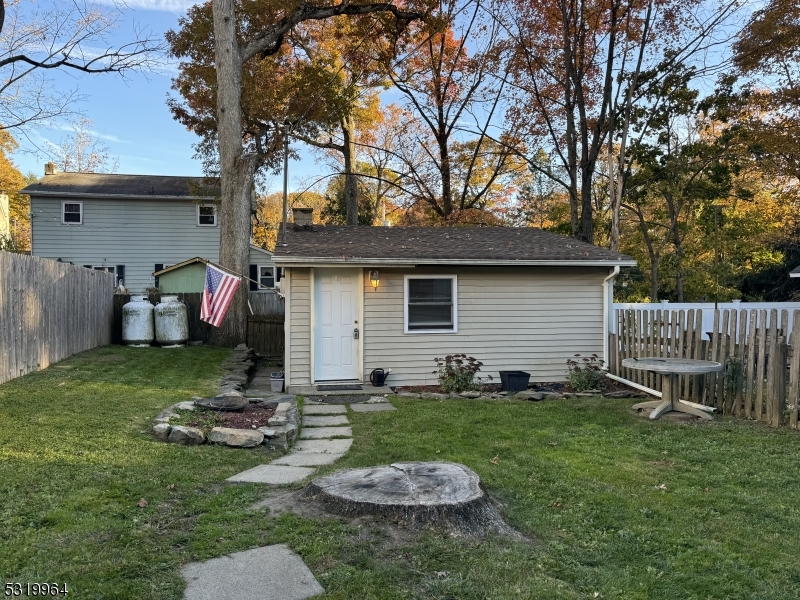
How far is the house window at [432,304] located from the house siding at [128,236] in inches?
529

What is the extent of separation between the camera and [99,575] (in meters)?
Result: 2.67

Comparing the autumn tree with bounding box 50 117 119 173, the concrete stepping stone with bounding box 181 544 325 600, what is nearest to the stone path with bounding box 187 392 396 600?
the concrete stepping stone with bounding box 181 544 325 600

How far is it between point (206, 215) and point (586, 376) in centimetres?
1752

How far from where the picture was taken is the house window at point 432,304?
987cm

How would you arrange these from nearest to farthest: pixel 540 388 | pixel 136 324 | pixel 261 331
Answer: pixel 540 388, pixel 136 324, pixel 261 331

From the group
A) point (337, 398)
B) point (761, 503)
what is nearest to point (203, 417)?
point (337, 398)

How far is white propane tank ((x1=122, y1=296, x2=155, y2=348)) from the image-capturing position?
1373 cm

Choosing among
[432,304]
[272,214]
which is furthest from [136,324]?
[272,214]

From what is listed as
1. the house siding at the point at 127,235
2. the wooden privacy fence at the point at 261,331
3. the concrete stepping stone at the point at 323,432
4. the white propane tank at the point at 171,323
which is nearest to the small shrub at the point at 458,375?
the concrete stepping stone at the point at 323,432

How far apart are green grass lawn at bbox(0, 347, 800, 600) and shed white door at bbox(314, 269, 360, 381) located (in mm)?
2975

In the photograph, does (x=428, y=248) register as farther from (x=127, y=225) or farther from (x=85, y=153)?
(x=85, y=153)

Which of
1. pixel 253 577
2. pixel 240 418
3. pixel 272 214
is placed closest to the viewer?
pixel 253 577

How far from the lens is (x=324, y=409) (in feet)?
25.5

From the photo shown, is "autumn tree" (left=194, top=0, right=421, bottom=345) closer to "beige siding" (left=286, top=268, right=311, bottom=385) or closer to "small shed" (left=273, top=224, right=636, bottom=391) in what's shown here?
"small shed" (left=273, top=224, right=636, bottom=391)
